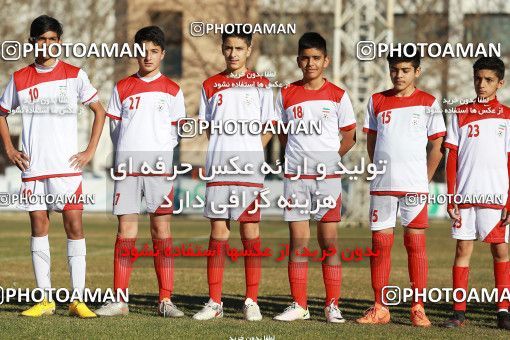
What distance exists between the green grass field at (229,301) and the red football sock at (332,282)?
23cm

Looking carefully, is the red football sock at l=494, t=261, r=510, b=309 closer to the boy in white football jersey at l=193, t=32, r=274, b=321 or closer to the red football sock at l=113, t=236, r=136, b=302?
the boy in white football jersey at l=193, t=32, r=274, b=321

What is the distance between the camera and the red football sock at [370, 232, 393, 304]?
992 cm

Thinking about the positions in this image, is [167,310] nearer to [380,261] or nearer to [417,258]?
[380,261]

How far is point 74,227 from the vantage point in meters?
9.83

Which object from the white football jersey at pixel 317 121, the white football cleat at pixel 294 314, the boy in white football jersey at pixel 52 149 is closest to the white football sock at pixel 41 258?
the boy in white football jersey at pixel 52 149

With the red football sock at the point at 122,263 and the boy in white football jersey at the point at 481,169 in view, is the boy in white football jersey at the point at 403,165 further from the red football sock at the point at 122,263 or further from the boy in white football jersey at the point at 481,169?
the red football sock at the point at 122,263

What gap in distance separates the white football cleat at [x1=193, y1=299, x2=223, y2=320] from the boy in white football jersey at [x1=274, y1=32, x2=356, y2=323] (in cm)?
52

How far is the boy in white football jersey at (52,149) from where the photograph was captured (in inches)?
384

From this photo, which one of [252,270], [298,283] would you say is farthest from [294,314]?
[252,270]

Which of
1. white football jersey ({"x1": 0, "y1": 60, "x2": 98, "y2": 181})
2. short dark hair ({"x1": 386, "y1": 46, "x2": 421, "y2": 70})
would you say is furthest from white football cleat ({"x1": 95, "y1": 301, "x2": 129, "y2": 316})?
short dark hair ({"x1": 386, "y1": 46, "x2": 421, "y2": 70})

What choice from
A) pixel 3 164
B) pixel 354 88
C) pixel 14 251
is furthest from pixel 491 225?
pixel 3 164

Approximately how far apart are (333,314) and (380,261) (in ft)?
2.01

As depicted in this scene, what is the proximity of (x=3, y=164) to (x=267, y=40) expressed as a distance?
11577 millimetres

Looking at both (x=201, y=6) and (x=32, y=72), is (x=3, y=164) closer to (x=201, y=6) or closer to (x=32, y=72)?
(x=201, y=6)
